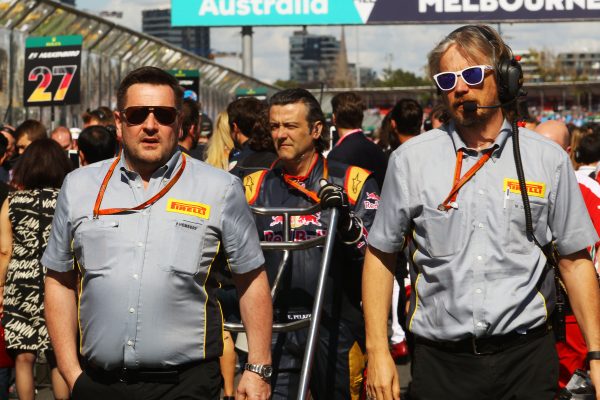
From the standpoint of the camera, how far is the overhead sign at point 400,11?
3831 centimetres

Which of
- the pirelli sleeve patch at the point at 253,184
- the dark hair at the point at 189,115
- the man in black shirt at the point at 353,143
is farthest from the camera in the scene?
the man in black shirt at the point at 353,143

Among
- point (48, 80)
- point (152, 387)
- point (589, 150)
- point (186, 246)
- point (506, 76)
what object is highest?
point (48, 80)

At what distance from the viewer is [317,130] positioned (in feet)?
21.0

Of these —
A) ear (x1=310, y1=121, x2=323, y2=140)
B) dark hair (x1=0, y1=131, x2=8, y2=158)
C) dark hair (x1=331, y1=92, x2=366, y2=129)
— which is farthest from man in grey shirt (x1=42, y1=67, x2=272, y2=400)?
dark hair (x1=0, y1=131, x2=8, y2=158)

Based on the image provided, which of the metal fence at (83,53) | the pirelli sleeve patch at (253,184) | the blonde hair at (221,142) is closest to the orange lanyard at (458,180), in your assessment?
the pirelli sleeve patch at (253,184)

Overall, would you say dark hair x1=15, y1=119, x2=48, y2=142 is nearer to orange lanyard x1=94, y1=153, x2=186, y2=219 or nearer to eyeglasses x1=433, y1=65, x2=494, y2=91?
orange lanyard x1=94, y1=153, x2=186, y2=219

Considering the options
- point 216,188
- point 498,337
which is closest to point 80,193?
point 216,188

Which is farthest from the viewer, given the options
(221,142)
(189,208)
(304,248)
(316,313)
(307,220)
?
(221,142)

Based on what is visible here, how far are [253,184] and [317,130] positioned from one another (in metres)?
0.52

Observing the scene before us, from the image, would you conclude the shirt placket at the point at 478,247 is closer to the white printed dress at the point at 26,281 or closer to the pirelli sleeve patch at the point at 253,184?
the pirelli sleeve patch at the point at 253,184

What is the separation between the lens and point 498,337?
4273mm

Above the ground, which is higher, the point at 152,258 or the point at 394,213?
the point at 394,213

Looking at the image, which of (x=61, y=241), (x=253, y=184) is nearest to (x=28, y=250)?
(x=253, y=184)

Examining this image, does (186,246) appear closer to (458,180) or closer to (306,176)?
(458,180)
